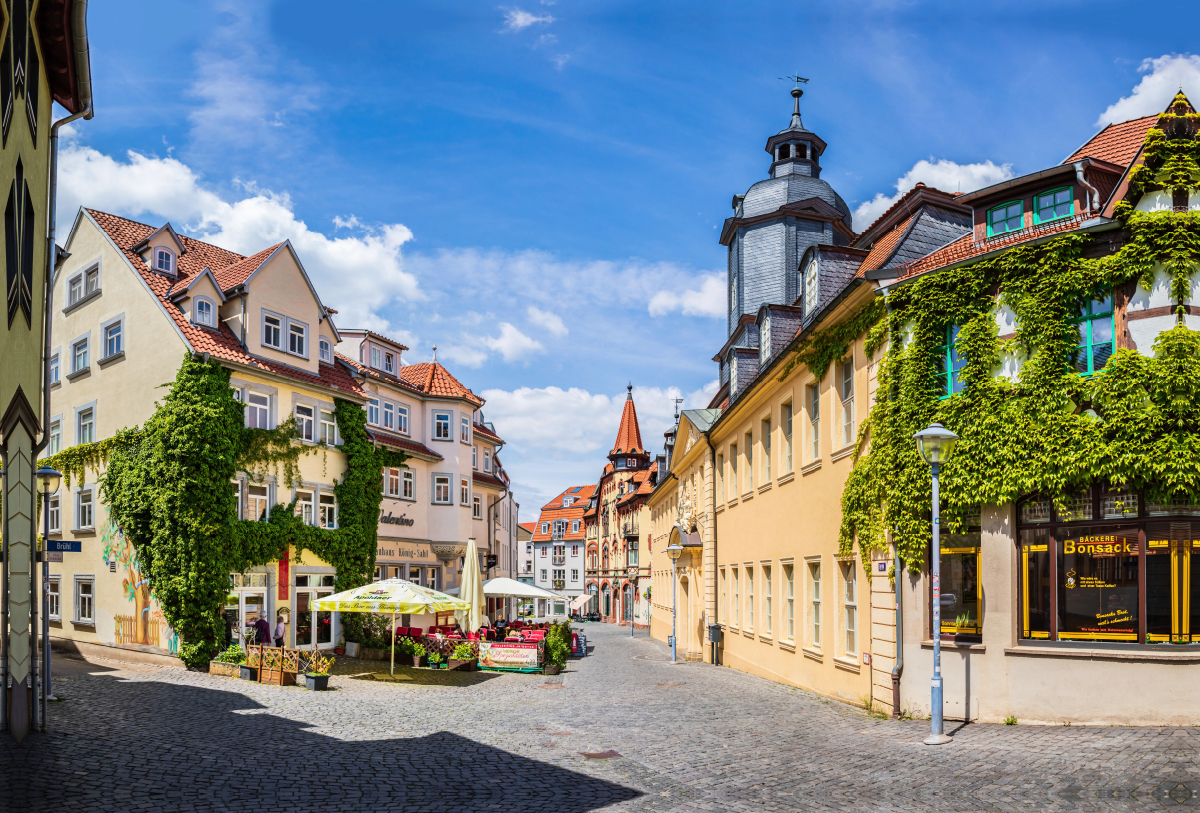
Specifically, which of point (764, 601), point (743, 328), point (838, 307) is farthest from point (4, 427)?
point (743, 328)

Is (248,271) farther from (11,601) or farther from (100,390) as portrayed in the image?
(11,601)

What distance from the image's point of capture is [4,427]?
13172 millimetres

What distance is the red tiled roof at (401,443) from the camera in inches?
1423

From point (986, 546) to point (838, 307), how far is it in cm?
546

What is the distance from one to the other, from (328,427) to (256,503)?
4049mm

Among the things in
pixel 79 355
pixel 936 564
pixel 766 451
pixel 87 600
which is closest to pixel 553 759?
pixel 936 564

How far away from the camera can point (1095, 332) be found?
1445 centimetres

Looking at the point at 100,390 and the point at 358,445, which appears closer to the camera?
the point at 100,390

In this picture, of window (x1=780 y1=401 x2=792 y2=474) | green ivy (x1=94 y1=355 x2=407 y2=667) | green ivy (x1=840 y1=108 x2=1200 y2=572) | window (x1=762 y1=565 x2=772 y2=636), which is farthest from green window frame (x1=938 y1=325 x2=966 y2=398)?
green ivy (x1=94 y1=355 x2=407 y2=667)

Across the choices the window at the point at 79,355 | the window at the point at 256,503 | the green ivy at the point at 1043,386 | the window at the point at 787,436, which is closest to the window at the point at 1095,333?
the green ivy at the point at 1043,386

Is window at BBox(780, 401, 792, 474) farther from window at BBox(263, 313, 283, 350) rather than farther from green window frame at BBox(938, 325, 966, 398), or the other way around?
window at BBox(263, 313, 283, 350)

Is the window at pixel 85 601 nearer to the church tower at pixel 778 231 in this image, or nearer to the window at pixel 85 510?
the window at pixel 85 510

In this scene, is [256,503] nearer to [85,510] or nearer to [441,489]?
[85,510]

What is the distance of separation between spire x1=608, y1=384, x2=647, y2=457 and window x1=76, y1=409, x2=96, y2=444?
230ft
